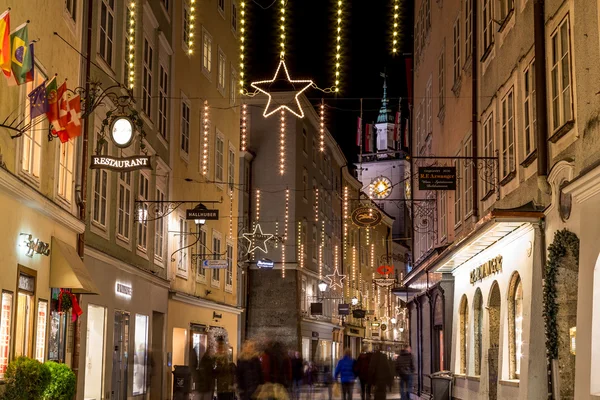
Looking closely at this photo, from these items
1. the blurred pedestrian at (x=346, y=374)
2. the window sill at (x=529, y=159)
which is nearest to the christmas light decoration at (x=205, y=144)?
the blurred pedestrian at (x=346, y=374)

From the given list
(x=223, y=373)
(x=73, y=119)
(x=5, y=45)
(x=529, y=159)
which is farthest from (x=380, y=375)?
(x=5, y=45)

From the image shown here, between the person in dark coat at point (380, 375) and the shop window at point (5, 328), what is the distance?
452 inches

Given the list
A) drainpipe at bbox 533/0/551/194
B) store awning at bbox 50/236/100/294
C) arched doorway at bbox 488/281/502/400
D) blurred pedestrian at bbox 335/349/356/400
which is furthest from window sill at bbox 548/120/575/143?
blurred pedestrian at bbox 335/349/356/400

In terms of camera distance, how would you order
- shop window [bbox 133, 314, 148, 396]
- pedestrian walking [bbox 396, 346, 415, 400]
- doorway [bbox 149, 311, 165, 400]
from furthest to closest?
pedestrian walking [bbox 396, 346, 415, 400]
doorway [bbox 149, 311, 165, 400]
shop window [bbox 133, 314, 148, 396]

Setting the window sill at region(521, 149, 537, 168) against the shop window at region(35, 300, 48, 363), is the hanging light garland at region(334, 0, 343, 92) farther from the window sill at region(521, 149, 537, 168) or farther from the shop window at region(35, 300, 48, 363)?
the shop window at region(35, 300, 48, 363)

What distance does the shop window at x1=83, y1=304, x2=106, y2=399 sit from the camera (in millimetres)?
20328

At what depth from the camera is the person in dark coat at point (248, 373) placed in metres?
20.5

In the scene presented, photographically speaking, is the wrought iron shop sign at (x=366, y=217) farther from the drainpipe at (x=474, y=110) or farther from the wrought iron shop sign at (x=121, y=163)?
the wrought iron shop sign at (x=121, y=163)

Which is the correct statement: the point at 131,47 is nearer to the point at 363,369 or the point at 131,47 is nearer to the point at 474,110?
Result: the point at 474,110

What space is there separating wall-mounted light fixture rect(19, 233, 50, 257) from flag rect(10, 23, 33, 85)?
3830mm

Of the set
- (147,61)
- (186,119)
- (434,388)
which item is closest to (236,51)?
(186,119)

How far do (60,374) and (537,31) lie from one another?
1014 centimetres

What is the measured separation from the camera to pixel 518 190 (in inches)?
721

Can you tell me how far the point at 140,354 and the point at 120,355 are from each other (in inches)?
100
